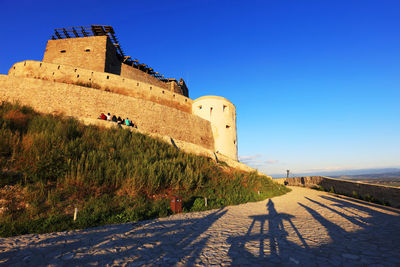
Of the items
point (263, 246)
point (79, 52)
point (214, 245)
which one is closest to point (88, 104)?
point (79, 52)

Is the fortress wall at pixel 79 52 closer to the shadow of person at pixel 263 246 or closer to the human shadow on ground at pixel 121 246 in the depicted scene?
the human shadow on ground at pixel 121 246

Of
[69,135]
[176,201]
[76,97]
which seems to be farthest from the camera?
[76,97]

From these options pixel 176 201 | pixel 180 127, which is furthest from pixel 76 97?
pixel 176 201

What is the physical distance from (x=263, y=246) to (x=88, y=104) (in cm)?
1703

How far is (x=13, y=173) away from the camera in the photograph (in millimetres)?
5871

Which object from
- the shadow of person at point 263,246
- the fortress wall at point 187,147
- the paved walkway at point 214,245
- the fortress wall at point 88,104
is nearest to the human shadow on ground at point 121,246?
the paved walkway at point 214,245

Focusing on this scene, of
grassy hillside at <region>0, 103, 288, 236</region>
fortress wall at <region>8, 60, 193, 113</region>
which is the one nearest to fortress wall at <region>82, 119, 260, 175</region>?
grassy hillside at <region>0, 103, 288, 236</region>

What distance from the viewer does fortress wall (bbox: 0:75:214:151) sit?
1415cm

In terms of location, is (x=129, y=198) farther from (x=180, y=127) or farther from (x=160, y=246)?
(x=180, y=127)

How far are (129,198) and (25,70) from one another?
60.9 ft

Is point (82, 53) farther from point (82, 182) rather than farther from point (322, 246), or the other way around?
point (322, 246)

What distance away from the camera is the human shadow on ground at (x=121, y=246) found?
2920 millimetres

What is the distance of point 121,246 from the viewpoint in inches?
134

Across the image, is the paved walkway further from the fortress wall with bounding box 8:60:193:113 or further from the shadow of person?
the fortress wall with bounding box 8:60:193:113
